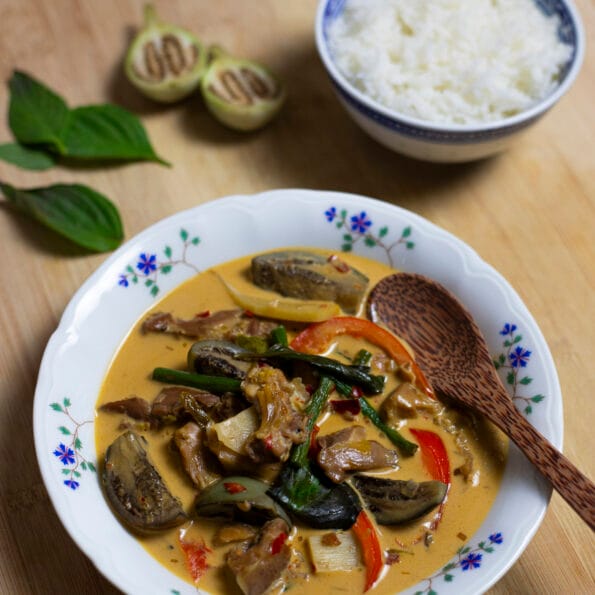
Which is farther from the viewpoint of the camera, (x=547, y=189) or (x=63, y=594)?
(x=547, y=189)

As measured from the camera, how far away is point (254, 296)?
313cm

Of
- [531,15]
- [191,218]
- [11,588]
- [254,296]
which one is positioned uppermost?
[531,15]

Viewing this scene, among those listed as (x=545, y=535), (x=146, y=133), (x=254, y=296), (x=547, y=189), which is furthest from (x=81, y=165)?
(x=545, y=535)

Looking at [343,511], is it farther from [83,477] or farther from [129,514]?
[83,477]

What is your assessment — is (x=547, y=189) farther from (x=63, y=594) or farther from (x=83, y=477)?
(x=63, y=594)

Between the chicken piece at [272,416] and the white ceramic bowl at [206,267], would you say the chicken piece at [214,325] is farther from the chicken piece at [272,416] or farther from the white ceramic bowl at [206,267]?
the chicken piece at [272,416]

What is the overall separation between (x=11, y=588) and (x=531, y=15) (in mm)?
3464

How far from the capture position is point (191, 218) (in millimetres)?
3152

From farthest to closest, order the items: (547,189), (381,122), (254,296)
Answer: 1. (547,189)
2. (381,122)
3. (254,296)

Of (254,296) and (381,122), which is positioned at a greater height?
(381,122)

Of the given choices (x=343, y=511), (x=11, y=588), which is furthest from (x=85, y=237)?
(x=343, y=511)

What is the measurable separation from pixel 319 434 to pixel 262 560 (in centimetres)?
54

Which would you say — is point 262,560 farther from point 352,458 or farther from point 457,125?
point 457,125

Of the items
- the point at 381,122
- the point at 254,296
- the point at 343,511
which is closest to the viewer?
the point at 343,511
